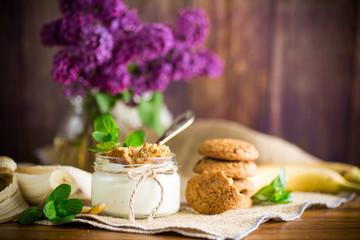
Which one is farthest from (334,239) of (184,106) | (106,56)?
(184,106)

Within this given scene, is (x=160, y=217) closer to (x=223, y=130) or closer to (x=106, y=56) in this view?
(x=106, y=56)

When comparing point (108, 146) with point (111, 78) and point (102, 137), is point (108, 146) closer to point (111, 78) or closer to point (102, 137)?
point (102, 137)

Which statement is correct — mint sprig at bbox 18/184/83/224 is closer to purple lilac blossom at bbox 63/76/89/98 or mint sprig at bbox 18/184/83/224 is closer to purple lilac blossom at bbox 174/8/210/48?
purple lilac blossom at bbox 63/76/89/98

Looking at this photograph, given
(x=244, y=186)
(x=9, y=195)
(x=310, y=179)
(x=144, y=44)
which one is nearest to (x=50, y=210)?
(x=9, y=195)

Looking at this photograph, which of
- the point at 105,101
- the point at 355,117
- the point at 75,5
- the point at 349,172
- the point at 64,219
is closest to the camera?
the point at 64,219

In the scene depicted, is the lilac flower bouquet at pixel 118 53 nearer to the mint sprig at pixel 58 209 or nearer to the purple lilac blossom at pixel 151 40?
the purple lilac blossom at pixel 151 40

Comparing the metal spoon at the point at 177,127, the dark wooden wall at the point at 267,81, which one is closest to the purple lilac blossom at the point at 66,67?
the metal spoon at the point at 177,127
